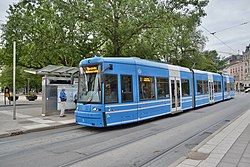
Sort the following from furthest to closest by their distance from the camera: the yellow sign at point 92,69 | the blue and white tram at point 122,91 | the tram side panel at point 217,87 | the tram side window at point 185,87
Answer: the tram side panel at point 217,87 → the tram side window at point 185,87 → the yellow sign at point 92,69 → the blue and white tram at point 122,91

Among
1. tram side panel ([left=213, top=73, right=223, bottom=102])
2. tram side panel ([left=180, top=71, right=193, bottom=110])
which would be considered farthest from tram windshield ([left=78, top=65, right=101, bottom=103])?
tram side panel ([left=213, top=73, right=223, bottom=102])

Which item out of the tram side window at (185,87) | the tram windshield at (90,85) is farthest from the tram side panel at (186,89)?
the tram windshield at (90,85)

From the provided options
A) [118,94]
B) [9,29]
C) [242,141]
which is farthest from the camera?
[9,29]

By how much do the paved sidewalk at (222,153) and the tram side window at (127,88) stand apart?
4028 mm

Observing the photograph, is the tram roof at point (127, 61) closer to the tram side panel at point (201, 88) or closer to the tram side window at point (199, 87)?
the tram side panel at point (201, 88)

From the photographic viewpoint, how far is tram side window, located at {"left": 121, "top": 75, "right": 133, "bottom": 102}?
945cm

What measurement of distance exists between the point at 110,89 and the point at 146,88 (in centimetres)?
259

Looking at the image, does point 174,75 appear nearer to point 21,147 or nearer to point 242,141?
point 242,141

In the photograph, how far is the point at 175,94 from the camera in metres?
13.6

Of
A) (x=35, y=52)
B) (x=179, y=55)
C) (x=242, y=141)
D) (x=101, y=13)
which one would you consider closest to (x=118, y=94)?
(x=242, y=141)

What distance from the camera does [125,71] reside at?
9.66m

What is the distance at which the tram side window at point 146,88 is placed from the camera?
10.5m

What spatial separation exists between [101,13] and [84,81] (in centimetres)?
844

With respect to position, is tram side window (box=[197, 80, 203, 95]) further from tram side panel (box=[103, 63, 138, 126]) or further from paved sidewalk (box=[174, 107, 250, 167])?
paved sidewalk (box=[174, 107, 250, 167])
